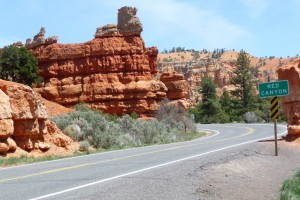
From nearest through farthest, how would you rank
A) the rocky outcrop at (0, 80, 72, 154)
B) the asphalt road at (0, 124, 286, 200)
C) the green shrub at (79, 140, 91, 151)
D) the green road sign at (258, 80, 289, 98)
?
the asphalt road at (0, 124, 286, 200) < the green road sign at (258, 80, 289, 98) < the rocky outcrop at (0, 80, 72, 154) < the green shrub at (79, 140, 91, 151)

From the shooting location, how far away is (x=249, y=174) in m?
12.6

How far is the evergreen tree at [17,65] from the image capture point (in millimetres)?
47531

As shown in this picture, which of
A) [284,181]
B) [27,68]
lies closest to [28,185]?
[284,181]

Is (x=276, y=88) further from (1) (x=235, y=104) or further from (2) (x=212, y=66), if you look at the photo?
(2) (x=212, y=66)

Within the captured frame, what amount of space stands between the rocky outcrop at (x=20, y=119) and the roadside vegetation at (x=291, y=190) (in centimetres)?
1180

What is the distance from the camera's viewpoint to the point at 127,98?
170 feet

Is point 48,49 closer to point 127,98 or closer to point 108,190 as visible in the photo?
point 127,98

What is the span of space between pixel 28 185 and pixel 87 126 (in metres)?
19.1

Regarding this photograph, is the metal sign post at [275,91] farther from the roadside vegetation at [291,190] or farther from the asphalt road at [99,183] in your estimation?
the asphalt road at [99,183]

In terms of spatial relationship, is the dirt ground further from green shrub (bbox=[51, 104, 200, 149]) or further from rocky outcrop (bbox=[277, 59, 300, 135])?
green shrub (bbox=[51, 104, 200, 149])

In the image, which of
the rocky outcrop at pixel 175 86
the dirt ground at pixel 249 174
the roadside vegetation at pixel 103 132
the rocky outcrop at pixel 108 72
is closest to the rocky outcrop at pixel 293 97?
the dirt ground at pixel 249 174

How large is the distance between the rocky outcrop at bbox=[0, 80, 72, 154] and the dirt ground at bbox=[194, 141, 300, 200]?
9.50 meters

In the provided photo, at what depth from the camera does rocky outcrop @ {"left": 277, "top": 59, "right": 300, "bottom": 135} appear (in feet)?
68.3

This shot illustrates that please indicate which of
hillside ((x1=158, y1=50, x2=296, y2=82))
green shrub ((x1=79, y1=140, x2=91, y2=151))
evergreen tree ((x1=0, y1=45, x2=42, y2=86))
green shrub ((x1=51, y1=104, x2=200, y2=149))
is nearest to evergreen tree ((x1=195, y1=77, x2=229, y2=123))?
evergreen tree ((x1=0, y1=45, x2=42, y2=86))
